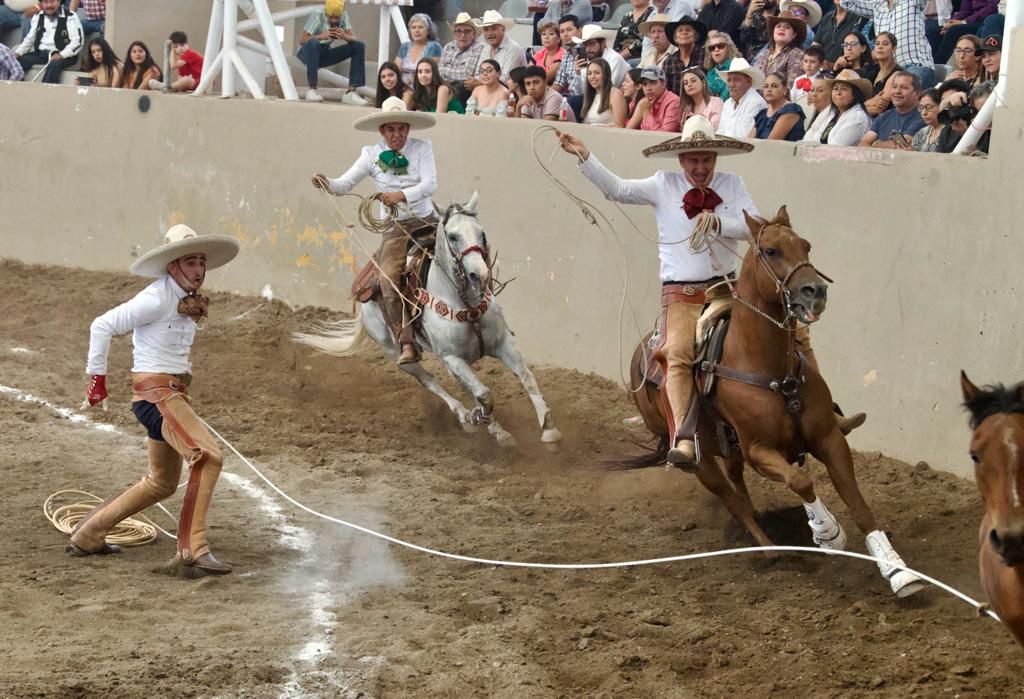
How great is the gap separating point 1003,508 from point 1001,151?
4630 mm

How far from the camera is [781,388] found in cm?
750

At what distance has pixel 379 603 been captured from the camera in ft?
23.9

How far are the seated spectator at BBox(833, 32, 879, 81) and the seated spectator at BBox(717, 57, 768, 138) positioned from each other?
2.19 feet

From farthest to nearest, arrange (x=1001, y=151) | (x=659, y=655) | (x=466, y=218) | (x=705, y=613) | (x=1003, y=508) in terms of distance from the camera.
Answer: (x=466, y=218) → (x=1001, y=151) → (x=705, y=613) → (x=659, y=655) → (x=1003, y=508)

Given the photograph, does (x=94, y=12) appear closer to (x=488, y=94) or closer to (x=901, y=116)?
→ (x=488, y=94)

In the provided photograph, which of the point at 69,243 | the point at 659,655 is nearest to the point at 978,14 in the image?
the point at 659,655

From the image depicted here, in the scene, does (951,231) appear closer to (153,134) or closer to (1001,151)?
(1001,151)

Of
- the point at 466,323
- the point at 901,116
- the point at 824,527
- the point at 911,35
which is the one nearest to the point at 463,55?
the point at 911,35

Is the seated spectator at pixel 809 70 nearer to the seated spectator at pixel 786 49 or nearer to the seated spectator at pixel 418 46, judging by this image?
the seated spectator at pixel 786 49

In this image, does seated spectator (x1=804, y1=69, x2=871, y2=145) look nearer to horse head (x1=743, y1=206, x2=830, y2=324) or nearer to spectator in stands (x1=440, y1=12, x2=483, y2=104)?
horse head (x1=743, y1=206, x2=830, y2=324)

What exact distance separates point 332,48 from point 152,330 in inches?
406

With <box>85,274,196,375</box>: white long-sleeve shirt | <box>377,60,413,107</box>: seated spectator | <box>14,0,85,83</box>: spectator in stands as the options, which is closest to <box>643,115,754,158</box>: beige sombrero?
<box>85,274,196,375</box>: white long-sleeve shirt

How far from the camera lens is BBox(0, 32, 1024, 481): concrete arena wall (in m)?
9.16

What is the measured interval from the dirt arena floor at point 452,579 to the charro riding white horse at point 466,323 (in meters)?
0.29
